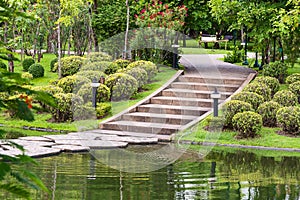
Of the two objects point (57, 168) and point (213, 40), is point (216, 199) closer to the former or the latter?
point (57, 168)

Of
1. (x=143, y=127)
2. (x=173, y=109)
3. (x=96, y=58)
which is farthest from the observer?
(x=96, y=58)

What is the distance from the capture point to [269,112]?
14.3 meters

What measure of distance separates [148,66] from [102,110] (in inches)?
99.1

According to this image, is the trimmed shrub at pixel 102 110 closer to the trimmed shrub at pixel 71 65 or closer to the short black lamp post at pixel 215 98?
the short black lamp post at pixel 215 98

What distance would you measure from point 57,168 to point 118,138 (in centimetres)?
304

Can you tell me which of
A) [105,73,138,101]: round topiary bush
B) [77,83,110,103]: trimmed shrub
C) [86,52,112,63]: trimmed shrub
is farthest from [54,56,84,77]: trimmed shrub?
[77,83,110,103]: trimmed shrub

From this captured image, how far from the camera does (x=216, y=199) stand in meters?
9.07

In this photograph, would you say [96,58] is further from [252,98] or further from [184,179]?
[184,179]

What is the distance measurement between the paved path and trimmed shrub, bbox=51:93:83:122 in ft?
2.93

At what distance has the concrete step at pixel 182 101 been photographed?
623 inches

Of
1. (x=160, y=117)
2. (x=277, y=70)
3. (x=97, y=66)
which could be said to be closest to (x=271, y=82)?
(x=277, y=70)

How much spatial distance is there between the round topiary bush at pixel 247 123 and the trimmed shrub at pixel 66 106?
387cm

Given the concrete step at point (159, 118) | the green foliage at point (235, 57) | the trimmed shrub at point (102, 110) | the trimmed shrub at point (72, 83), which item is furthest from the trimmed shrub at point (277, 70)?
the trimmed shrub at point (72, 83)

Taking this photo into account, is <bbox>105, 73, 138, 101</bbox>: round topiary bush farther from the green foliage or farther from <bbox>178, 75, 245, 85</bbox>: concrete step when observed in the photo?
the green foliage
